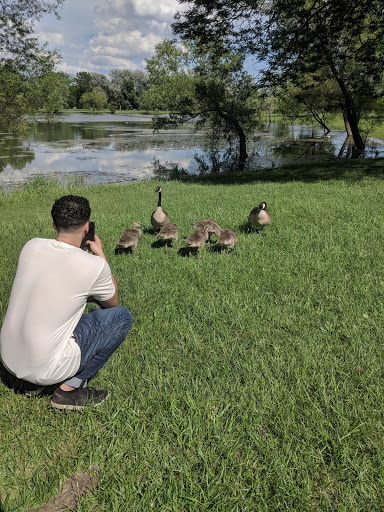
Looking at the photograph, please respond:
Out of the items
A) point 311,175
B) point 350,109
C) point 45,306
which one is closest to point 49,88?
point 311,175

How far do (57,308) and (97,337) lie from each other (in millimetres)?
728

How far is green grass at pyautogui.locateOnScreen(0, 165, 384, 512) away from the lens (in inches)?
101

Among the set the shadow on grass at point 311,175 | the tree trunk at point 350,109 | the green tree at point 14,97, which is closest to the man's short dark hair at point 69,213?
the shadow on grass at point 311,175

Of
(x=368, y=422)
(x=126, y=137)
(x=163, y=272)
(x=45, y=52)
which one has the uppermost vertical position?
(x=45, y=52)

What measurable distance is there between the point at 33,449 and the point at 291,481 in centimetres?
220

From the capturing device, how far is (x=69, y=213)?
9.95ft

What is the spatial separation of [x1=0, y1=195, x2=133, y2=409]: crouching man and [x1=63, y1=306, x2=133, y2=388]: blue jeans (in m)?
0.01

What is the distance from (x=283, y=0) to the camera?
14836mm

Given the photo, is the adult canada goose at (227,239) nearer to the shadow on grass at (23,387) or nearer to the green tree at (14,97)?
the shadow on grass at (23,387)

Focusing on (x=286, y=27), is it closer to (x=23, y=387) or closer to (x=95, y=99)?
(x=23, y=387)

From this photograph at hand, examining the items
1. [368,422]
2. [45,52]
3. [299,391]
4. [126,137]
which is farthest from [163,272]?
[126,137]

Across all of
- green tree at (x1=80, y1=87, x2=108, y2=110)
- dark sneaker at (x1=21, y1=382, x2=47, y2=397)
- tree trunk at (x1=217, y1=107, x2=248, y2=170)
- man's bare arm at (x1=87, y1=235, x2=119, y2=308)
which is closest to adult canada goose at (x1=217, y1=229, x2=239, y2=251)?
man's bare arm at (x1=87, y1=235, x2=119, y2=308)

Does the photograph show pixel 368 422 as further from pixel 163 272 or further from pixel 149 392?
pixel 163 272

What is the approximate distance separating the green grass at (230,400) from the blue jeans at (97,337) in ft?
0.95
